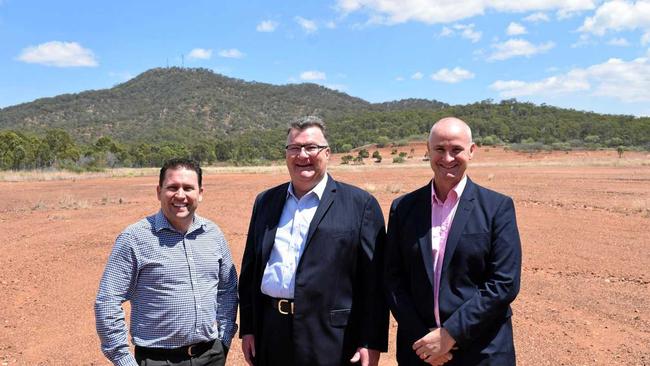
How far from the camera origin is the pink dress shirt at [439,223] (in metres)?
2.60

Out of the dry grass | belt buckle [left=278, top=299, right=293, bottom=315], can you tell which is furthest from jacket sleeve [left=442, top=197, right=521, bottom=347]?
the dry grass

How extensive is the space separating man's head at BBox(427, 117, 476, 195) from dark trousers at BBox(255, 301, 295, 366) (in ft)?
3.70

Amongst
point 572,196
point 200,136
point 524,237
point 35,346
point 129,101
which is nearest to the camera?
point 35,346

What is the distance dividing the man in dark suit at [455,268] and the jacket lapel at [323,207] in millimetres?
413

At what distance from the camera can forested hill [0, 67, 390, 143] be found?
330 ft

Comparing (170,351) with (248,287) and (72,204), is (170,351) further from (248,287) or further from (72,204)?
(72,204)

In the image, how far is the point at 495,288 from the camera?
2453 millimetres

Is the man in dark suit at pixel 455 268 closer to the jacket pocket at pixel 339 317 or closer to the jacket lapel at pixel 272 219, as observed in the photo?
the jacket pocket at pixel 339 317

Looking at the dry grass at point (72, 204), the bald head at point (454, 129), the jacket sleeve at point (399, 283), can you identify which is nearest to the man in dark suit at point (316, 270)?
the jacket sleeve at point (399, 283)

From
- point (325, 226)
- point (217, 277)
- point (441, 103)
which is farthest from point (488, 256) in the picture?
point (441, 103)

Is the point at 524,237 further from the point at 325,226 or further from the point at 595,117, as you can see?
the point at 595,117

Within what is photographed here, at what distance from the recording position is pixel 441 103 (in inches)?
5837

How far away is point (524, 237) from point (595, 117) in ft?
292

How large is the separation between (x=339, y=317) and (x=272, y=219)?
66 cm
